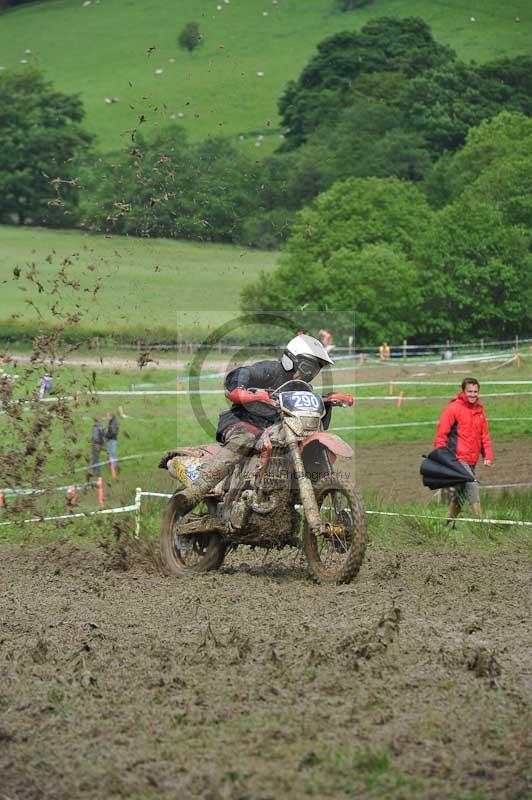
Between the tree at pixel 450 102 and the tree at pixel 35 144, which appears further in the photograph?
the tree at pixel 450 102

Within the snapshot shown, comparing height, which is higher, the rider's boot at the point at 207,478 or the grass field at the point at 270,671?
the rider's boot at the point at 207,478

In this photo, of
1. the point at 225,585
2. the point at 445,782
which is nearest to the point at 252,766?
the point at 445,782

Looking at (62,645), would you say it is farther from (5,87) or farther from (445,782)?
(5,87)

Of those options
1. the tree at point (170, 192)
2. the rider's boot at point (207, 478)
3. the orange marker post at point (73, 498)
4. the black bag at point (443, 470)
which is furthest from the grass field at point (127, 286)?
the rider's boot at point (207, 478)

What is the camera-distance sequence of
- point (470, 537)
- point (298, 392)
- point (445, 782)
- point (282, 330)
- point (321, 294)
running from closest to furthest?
point (445, 782) < point (298, 392) < point (470, 537) < point (282, 330) < point (321, 294)

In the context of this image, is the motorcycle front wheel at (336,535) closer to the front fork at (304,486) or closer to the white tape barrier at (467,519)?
the front fork at (304,486)

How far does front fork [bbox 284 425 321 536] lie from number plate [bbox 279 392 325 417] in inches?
5.8

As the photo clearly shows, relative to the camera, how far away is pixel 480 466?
2148cm

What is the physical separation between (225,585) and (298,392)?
156 centimetres

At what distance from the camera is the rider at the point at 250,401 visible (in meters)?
9.58

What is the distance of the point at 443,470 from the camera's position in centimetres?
1355

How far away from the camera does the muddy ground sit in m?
4.70

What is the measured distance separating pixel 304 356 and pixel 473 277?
6249 centimetres

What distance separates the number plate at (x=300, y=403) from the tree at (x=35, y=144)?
42759 millimetres
